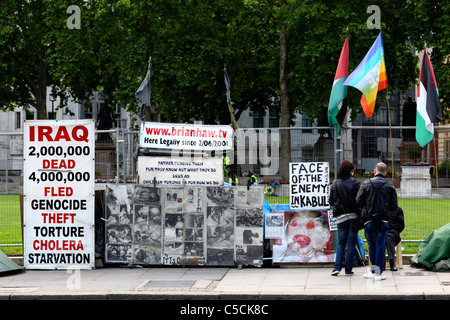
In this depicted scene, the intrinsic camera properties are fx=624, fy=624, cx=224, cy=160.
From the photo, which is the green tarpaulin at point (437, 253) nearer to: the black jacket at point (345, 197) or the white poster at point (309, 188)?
the black jacket at point (345, 197)

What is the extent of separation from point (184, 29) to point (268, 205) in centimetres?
2631

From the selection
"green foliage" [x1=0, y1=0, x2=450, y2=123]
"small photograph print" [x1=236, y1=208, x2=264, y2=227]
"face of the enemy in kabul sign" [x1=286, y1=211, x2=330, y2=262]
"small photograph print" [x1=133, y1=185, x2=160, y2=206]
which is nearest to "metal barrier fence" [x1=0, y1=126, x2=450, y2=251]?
"small photograph print" [x1=133, y1=185, x2=160, y2=206]

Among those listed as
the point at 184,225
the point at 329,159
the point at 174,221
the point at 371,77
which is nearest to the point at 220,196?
the point at 184,225

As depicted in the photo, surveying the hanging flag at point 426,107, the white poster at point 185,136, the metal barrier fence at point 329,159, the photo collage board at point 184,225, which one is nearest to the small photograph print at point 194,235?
the photo collage board at point 184,225

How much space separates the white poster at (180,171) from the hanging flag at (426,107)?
3795 millimetres

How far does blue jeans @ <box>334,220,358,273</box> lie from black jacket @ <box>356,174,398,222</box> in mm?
442

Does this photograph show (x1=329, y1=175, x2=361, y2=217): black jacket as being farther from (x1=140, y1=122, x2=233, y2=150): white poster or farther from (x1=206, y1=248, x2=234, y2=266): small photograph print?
(x1=140, y1=122, x2=233, y2=150): white poster

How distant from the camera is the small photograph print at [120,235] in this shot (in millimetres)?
11617

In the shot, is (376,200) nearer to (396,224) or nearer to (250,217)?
(396,224)

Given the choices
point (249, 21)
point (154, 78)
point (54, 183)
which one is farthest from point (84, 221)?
point (249, 21)

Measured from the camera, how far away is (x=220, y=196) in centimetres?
1152

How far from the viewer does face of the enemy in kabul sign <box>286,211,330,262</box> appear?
1138 cm

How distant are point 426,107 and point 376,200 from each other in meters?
2.99
